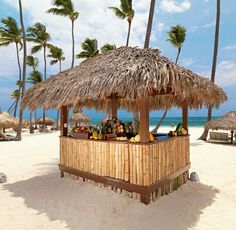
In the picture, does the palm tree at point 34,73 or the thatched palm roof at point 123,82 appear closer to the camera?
the thatched palm roof at point 123,82

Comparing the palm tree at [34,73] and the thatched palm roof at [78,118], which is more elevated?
the palm tree at [34,73]

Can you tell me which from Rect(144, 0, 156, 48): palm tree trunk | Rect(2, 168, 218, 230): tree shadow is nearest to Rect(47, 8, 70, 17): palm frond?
Rect(144, 0, 156, 48): palm tree trunk

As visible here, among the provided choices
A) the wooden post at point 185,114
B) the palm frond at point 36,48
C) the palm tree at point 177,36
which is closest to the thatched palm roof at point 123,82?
the wooden post at point 185,114

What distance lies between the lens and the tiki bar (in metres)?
4.48

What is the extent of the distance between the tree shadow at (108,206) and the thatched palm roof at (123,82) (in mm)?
Result: 2027

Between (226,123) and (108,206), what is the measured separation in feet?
38.0

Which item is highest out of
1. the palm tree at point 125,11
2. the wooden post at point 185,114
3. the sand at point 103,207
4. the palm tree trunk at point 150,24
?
the palm tree at point 125,11

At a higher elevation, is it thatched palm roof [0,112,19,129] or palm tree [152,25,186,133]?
palm tree [152,25,186,133]

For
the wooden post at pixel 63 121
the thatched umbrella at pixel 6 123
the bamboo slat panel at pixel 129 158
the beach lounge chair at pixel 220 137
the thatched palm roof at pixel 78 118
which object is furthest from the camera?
the thatched palm roof at pixel 78 118

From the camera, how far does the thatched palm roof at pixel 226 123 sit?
45.4 ft

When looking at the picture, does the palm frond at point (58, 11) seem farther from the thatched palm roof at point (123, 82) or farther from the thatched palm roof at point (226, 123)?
the thatched palm roof at point (123, 82)

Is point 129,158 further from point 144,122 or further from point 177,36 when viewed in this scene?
point 177,36

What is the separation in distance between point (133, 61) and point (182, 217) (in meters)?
3.15

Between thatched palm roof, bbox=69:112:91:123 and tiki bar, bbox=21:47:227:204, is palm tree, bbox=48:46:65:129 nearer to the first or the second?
thatched palm roof, bbox=69:112:91:123
